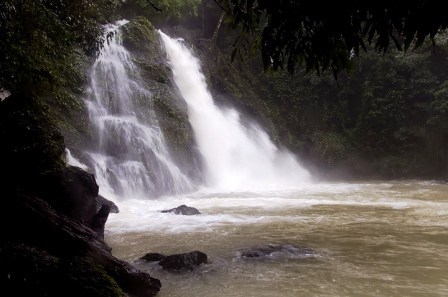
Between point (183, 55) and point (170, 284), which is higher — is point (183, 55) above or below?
above

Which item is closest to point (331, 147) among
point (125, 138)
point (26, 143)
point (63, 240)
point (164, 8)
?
point (164, 8)

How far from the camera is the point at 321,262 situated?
6082mm

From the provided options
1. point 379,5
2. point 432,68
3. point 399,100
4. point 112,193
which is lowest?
point 112,193

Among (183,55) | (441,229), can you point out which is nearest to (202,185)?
(183,55)

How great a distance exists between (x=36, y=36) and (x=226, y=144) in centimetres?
1468

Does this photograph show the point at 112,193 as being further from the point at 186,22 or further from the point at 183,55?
the point at 186,22

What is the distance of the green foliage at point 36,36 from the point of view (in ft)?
17.5

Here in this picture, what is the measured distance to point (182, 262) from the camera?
5730 millimetres

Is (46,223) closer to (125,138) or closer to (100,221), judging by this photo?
(100,221)

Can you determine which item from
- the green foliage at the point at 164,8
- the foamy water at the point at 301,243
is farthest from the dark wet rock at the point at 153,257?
the green foliage at the point at 164,8

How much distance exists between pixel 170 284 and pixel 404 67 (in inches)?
845

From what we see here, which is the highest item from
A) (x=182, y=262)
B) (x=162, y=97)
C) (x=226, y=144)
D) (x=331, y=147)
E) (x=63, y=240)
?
(x=162, y=97)

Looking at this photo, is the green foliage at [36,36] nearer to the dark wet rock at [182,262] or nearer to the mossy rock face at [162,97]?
the dark wet rock at [182,262]

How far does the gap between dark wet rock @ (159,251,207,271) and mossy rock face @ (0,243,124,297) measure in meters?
1.78
